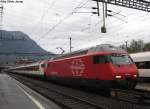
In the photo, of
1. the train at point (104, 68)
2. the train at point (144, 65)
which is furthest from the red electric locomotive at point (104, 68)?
the train at point (144, 65)

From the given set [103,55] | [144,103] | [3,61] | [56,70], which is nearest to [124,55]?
[103,55]

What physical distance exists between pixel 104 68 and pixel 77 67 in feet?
17.8

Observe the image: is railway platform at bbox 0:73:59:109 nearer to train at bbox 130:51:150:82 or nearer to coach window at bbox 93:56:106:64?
coach window at bbox 93:56:106:64

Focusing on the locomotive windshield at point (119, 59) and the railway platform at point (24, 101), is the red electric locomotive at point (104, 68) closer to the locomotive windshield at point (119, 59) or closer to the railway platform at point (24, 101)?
the locomotive windshield at point (119, 59)

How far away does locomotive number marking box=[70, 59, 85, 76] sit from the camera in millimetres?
25891

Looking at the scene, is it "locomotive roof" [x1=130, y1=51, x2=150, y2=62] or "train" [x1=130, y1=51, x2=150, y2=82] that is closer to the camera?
"train" [x1=130, y1=51, x2=150, y2=82]

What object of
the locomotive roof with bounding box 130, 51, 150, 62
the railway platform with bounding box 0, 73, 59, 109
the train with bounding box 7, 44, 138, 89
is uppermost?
the locomotive roof with bounding box 130, 51, 150, 62

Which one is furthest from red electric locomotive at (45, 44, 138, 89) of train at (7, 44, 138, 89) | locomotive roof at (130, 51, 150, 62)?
locomotive roof at (130, 51, 150, 62)

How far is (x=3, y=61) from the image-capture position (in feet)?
514

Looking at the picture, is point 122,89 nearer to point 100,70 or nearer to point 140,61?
point 100,70

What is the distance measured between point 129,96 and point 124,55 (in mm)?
4770

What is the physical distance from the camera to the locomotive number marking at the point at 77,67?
2589 centimetres

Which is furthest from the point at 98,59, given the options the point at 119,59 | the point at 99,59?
the point at 119,59

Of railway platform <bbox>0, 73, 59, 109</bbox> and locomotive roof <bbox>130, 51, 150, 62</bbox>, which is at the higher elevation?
locomotive roof <bbox>130, 51, 150, 62</bbox>
